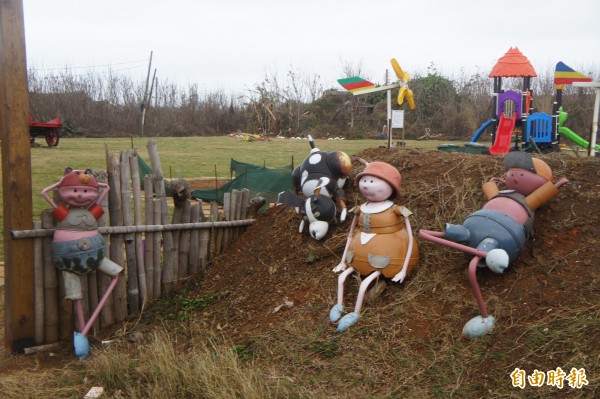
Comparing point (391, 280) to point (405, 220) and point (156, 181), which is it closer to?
point (405, 220)

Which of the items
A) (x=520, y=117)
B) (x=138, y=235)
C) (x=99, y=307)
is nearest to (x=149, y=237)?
(x=138, y=235)

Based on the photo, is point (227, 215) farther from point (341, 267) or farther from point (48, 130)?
point (48, 130)

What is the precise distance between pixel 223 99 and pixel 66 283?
35041mm

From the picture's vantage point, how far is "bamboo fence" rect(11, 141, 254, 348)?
15.5ft

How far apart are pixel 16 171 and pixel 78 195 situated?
1.66ft

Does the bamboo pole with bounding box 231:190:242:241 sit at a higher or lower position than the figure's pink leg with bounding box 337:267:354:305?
higher

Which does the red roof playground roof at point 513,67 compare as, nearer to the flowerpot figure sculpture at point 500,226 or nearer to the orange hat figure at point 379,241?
the flowerpot figure sculpture at point 500,226

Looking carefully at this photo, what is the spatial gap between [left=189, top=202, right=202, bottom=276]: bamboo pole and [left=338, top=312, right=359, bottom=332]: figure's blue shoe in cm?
213

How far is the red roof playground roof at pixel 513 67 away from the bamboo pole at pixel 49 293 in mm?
8247

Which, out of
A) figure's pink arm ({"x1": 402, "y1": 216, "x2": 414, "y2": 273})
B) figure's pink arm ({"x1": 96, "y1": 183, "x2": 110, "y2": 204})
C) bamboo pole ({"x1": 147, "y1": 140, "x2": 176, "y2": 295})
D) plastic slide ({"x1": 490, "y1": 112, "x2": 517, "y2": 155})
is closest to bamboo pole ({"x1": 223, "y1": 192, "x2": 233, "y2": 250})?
bamboo pole ({"x1": 147, "y1": 140, "x2": 176, "y2": 295})

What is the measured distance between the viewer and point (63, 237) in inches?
180

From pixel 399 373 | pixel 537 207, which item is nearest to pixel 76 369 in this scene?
pixel 399 373

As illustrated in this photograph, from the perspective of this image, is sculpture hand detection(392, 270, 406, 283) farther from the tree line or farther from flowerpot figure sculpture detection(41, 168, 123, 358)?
the tree line

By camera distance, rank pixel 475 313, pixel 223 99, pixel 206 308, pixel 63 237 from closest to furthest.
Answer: pixel 475 313 < pixel 63 237 < pixel 206 308 < pixel 223 99
